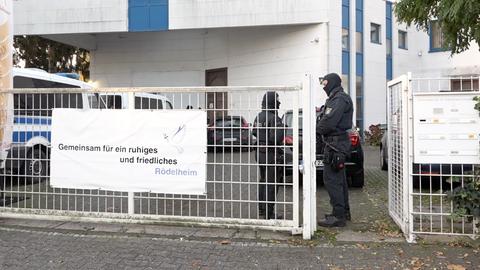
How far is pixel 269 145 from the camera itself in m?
6.06

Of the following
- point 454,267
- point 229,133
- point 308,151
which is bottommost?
point 454,267

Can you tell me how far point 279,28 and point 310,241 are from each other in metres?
19.5

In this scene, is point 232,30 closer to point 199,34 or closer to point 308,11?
point 199,34

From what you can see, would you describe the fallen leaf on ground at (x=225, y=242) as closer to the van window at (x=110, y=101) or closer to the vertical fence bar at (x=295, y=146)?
the vertical fence bar at (x=295, y=146)

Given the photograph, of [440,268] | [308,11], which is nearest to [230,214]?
[440,268]

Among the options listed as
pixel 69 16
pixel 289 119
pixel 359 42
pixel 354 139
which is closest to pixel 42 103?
pixel 289 119

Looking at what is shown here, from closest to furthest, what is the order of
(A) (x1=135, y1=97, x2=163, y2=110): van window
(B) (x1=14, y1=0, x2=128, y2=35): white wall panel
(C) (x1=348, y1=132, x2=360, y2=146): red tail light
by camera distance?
(A) (x1=135, y1=97, x2=163, y2=110): van window → (C) (x1=348, y1=132, x2=360, y2=146): red tail light → (B) (x1=14, y1=0, x2=128, y2=35): white wall panel

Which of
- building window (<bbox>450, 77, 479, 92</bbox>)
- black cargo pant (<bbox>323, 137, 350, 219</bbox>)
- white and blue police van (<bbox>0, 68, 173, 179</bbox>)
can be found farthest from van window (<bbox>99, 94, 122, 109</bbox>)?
building window (<bbox>450, 77, 479, 92</bbox>)

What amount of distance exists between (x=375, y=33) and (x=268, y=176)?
2204cm

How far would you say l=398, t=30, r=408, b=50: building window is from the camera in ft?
90.4

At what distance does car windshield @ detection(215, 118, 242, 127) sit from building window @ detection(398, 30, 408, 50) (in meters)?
23.5

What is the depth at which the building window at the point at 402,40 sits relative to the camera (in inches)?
1085

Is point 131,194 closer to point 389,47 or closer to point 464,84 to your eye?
point 464,84

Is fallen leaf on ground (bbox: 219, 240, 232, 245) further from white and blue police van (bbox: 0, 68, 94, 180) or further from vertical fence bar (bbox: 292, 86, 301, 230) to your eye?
white and blue police van (bbox: 0, 68, 94, 180)
